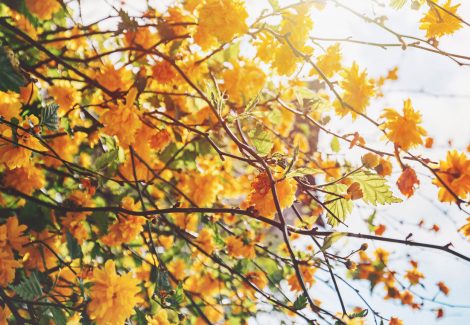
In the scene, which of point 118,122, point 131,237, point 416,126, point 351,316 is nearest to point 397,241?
point 351,316

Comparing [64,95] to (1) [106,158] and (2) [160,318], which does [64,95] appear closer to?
(1) [106,158]

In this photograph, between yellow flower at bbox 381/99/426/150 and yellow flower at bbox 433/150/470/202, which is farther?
yellow flower at bbox 381/99/426/150

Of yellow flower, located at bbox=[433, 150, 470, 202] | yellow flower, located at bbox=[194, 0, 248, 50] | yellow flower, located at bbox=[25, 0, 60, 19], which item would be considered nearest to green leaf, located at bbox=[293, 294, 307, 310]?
yellow flower, located at bbox=[433, 150, 470, 202]

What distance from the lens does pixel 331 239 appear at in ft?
3.26

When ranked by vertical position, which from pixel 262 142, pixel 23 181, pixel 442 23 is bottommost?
pixel 23 181

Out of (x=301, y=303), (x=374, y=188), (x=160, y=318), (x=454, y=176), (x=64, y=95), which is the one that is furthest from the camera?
(x=64, y=95)

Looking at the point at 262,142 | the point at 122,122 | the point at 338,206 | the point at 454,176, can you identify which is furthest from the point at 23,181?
the point at 454,176

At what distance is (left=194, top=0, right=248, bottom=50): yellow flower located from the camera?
4.94 feet

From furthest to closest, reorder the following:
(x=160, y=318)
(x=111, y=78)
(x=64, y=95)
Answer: (x=64, y=95) → (x=111, y=78) → (x=160, y=318)

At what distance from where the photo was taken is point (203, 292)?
8.92 ft

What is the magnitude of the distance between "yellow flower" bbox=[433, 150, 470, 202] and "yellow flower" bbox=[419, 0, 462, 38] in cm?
46

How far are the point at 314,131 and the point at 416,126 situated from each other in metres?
2.50

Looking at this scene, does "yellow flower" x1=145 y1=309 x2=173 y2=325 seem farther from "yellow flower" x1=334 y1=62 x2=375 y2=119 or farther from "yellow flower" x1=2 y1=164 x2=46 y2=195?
"yellow flower" x1=334 y1=62 x2=375 y2=119

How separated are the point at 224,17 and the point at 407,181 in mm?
824
